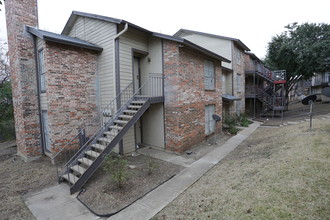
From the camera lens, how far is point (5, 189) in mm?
4895

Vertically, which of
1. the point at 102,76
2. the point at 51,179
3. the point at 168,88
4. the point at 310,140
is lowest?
the point at 51,179

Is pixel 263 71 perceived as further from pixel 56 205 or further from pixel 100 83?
pixel 56 205

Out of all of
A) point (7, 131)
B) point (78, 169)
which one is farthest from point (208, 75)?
point (7, 131)

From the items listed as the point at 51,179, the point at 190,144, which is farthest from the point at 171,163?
the point at 51,179

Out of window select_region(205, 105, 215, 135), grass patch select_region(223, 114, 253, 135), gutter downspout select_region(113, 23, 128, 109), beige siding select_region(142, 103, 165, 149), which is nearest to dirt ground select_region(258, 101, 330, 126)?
grass patch select_region(223, 114, 253, 135)

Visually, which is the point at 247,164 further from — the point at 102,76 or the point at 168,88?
the point at 102,76

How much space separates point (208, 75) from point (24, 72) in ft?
29.9

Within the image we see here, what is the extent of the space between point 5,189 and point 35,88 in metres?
4.25

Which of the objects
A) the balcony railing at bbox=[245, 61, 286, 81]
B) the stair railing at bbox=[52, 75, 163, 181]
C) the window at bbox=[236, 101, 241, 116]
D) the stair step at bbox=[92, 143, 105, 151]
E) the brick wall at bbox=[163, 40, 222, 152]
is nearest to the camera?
the stair step at bbox=[92, 143, 105, 151]

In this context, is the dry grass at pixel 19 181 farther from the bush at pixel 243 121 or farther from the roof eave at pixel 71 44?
the bush at pixel 243 121

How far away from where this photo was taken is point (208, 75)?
32.2ft

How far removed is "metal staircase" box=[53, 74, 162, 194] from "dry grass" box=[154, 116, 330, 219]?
2.57 metres

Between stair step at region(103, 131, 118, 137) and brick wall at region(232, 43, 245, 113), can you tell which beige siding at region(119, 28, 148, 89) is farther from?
brick wall at region(232, 43, 245, 113)

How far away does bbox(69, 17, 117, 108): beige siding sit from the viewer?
711cm
